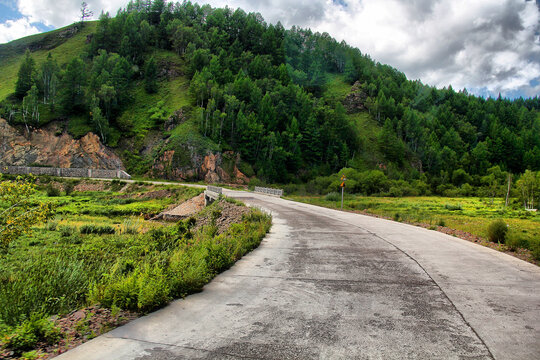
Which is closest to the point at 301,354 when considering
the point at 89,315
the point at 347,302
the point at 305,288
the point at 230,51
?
the point at 347,302

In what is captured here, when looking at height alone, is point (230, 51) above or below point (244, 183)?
above

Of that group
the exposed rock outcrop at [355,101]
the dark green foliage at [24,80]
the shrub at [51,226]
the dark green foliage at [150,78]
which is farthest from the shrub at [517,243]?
the exposed rock outcrop at [355,101]

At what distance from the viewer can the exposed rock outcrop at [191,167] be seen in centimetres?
6394

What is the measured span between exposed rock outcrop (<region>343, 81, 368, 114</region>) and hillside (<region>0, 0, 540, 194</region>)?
589 millimetres

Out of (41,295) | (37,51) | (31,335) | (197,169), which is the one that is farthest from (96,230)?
(37,51)

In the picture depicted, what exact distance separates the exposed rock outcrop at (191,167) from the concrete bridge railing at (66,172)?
7.02 m

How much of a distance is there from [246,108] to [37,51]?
282 feet

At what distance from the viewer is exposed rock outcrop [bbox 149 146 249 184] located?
6394 cm

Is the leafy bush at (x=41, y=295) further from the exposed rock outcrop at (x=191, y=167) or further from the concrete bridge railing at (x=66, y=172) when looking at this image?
the exposed rock outcrop at (x=191, y=167)

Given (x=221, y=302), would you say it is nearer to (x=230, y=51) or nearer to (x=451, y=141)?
(x=230, y=51)

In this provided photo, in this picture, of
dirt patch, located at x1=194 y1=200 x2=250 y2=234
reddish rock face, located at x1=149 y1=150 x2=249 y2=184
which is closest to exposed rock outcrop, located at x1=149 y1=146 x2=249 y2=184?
reddish rock face, located at x1=149 y1=150 x2=249 y2=184

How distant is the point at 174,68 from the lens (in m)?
99.9

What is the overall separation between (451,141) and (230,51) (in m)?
92.9

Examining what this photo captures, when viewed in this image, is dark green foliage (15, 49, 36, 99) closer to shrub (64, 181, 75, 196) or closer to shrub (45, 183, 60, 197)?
shrub (64, 181, 75, 196)
